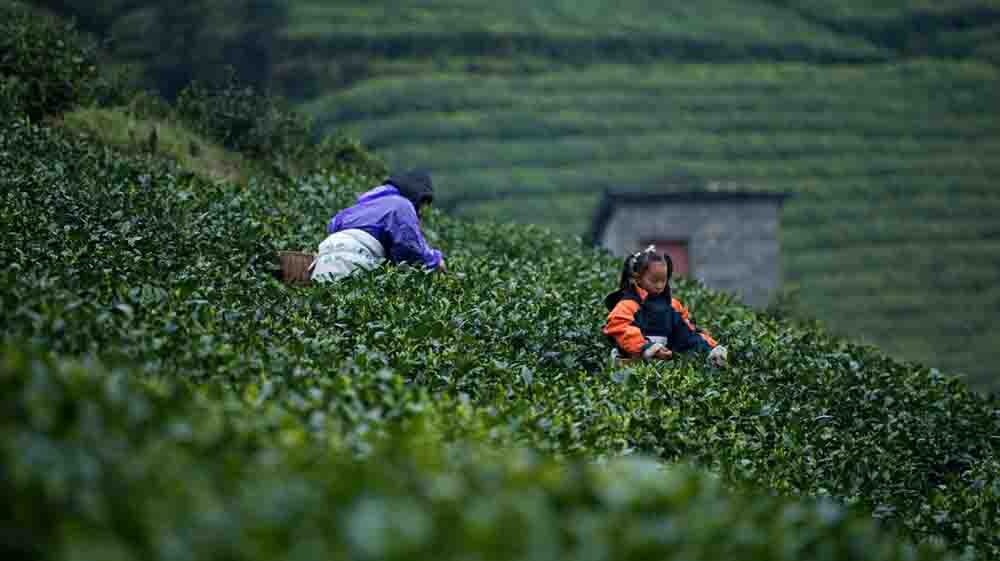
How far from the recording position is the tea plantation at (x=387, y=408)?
366 cm

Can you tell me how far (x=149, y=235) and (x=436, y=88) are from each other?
3586 centimetres

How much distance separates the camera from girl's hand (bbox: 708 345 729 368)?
33.1 ft

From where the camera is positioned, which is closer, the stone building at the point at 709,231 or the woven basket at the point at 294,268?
A: the woven basket at the point at 294,268

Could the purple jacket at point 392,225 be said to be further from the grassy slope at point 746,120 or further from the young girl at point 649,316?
the grassy slope at point 746,120

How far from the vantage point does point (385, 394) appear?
6.03 m

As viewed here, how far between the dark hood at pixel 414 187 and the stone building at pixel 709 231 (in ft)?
50.5

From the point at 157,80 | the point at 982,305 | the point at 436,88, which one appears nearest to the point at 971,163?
the point at 982,305

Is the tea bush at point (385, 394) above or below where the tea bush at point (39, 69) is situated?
below

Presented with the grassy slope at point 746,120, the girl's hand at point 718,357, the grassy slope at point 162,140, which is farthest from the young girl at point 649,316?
the grassy slope at point 746,120

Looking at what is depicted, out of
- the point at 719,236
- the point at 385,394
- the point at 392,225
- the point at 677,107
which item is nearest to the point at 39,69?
the point at 392,225

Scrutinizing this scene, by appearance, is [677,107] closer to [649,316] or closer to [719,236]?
[719,236]

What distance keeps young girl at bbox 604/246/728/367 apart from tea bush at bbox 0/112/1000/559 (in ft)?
0.85

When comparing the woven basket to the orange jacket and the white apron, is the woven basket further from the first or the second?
the orange jacket

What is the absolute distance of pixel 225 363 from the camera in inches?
258
